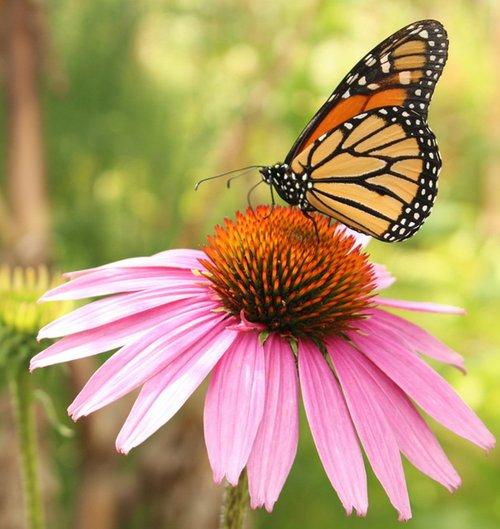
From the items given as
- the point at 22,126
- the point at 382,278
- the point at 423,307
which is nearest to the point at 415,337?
the point at 423,307

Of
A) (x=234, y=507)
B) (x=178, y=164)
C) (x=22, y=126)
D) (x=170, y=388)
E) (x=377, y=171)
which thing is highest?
(x=22, y=126)

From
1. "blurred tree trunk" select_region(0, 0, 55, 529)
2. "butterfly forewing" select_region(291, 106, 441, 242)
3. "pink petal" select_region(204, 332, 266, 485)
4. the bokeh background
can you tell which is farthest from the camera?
"blurred tree trunk" select_region(0, 0, 55, 529)

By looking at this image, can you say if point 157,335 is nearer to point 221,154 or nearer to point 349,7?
point 221,154

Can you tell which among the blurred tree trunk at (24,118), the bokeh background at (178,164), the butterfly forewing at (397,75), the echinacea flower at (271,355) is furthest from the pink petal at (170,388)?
the blurred tree trunk at (24,118)

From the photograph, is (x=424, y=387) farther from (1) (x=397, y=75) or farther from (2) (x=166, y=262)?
(1) (x=397, y=75)

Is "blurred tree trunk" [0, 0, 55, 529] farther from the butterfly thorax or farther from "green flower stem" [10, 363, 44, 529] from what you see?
"green flower stem" [10, 363, 44, 529]

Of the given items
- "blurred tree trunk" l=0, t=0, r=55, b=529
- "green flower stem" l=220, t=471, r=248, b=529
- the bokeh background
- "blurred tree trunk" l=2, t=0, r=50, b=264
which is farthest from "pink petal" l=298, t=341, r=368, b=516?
"blurred tree trunk" l=2, t=0, r=50, b=264

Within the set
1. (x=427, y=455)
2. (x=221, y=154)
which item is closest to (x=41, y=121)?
(x=221, y=154)
